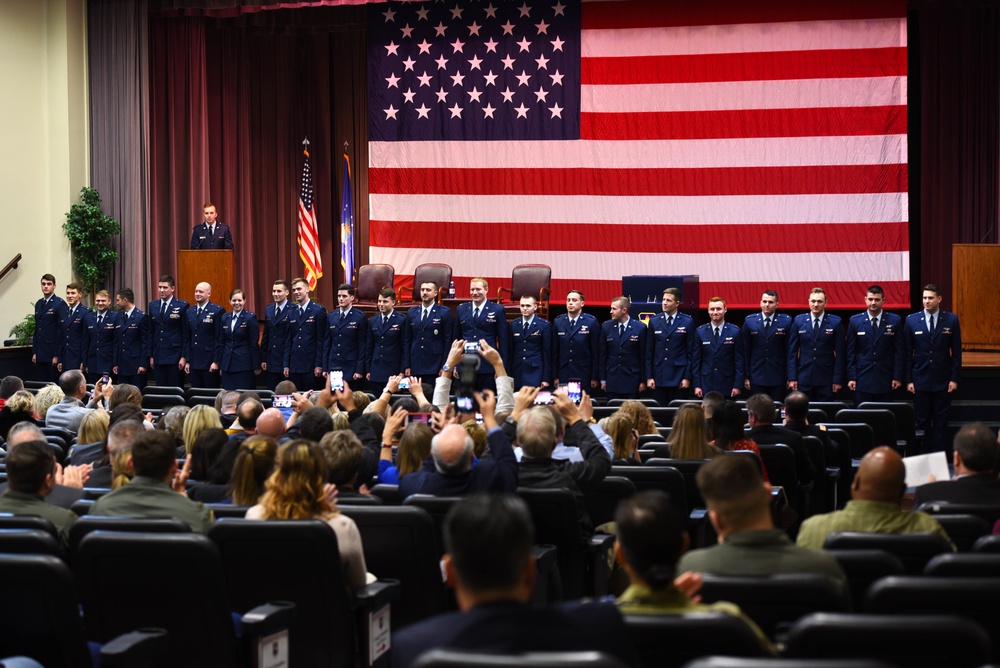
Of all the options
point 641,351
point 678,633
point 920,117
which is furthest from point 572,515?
point 920,117

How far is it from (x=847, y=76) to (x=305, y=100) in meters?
7.09

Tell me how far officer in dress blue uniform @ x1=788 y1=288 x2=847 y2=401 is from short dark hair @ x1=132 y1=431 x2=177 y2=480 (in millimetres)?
7582

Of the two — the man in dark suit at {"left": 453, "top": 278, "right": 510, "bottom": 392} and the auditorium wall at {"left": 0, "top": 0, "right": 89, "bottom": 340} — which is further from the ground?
the auditorium wall at {"left": 0, "top": 0, "right": 89, "bottom": 340}

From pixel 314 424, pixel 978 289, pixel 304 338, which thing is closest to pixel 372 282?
pixel 304 338

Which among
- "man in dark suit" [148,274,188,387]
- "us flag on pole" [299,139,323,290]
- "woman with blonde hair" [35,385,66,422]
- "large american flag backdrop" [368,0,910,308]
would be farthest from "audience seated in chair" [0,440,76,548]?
"us flag on pole" [299,139,323,290]

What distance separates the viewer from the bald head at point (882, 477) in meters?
3.56

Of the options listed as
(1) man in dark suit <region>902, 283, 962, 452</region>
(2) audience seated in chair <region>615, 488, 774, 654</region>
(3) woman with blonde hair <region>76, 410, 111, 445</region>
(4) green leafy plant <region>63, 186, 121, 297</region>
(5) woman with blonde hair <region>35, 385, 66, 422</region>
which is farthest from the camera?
(4) green leafy plant <region>63, 186, 121, 297</region>

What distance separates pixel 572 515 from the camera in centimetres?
445

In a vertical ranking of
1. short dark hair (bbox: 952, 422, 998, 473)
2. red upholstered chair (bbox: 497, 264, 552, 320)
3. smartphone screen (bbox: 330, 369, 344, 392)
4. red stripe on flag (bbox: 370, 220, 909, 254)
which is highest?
red stripe on flag (bbox: 370, 220, 909, 254)

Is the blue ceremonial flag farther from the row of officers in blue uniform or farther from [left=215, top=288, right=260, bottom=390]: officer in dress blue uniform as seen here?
[left=215, top=288, right=260, bottom=390]: officer in dress blue uniform

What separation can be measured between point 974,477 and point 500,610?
9.07 ft

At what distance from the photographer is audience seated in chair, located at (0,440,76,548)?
3857mm

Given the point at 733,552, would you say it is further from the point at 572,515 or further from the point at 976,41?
the point at 976,41

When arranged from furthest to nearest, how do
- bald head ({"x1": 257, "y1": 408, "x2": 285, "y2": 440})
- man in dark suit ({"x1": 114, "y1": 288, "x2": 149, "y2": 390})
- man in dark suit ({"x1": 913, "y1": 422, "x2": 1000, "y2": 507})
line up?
man in dark suit ({"x1": 114, "y1": 288, "x2": 149, "y2": 390}) → bald head ({"x1": 257, "y1": 408, "x2": 285, "y2": 440}) → man in dark suit ({"x1": 913, "y1": 422, "x2": 1000, "y2": 507})
